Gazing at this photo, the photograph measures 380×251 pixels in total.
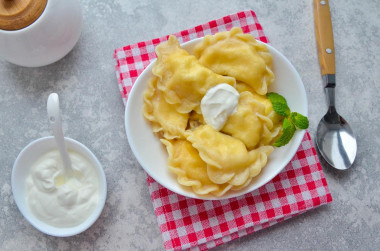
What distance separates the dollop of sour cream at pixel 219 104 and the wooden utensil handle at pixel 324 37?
46 centimetres

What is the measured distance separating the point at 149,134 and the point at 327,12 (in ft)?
2.84

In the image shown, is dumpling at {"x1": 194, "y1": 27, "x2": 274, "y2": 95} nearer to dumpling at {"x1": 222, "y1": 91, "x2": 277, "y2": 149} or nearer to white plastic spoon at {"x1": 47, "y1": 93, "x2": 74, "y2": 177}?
dumpling at {"x1": 222, "y1": 91, "x2": 277, "y2": 149}

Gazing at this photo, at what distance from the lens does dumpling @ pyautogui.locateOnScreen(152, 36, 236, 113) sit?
1524 mm

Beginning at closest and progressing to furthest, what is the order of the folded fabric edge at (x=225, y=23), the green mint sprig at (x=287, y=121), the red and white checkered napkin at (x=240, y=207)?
the green mint sprig at (x=287, y=121) → the red and white checkered napkin at (x=240, y=207) → the folded fabric edge at (x=225, y=23)

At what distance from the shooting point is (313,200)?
1.67m

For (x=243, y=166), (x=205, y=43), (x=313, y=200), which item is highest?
(x=205, y=43)

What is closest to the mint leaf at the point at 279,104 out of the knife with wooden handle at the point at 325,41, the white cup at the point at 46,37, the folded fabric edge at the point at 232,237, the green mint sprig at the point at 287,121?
the green mint sprig at the point at 287,121

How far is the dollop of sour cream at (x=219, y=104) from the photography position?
4.94ft

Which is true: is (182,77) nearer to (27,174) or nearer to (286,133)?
(286,133)

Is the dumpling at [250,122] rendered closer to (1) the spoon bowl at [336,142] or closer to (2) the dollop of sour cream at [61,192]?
(1) the spoon bowl at [336,142]

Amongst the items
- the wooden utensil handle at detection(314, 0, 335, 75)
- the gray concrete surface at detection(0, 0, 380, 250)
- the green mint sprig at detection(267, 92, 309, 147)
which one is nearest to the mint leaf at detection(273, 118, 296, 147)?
the green mint sprig at detection(267, 92, 309, 147)

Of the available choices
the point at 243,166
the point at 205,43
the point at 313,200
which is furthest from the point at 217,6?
the point at 313,200

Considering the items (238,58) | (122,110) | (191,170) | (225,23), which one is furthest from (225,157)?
(225,23)

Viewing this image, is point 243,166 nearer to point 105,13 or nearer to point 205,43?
point 205,43
